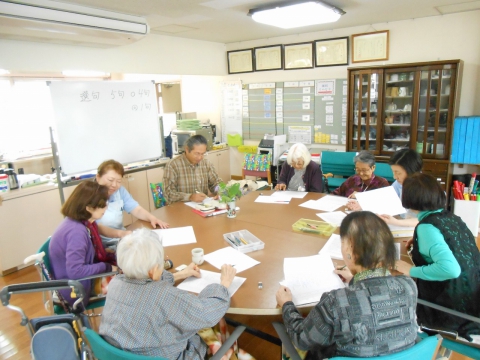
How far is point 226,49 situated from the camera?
5.95 m

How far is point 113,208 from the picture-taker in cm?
250

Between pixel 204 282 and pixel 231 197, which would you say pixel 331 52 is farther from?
pixel 204 282

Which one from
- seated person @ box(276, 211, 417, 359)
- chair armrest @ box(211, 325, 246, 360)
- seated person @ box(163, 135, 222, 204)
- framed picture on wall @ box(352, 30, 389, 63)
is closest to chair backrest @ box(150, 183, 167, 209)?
seated person @ box(163, 135, 222, 204)

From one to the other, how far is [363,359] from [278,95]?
16.4 feet

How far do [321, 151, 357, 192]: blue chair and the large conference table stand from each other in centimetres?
168

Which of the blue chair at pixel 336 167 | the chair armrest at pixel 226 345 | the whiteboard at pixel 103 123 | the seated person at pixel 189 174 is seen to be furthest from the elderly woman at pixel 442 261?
the whiteboard at pixel 103 123

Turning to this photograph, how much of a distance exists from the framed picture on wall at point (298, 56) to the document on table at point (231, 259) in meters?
4.02

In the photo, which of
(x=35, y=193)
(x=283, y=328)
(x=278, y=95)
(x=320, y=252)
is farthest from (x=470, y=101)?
(x=35, y=193)

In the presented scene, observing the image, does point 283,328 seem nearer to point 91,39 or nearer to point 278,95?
point 91,39

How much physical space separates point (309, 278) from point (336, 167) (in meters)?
3.31

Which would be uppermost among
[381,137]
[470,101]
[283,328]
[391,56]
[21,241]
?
[391,56]

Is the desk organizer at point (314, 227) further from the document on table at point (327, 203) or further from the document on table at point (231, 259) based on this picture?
the document on table at point (231, 259)

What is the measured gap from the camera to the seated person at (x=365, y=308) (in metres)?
1.08

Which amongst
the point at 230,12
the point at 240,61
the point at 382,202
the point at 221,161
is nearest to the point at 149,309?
the point at 382,202
